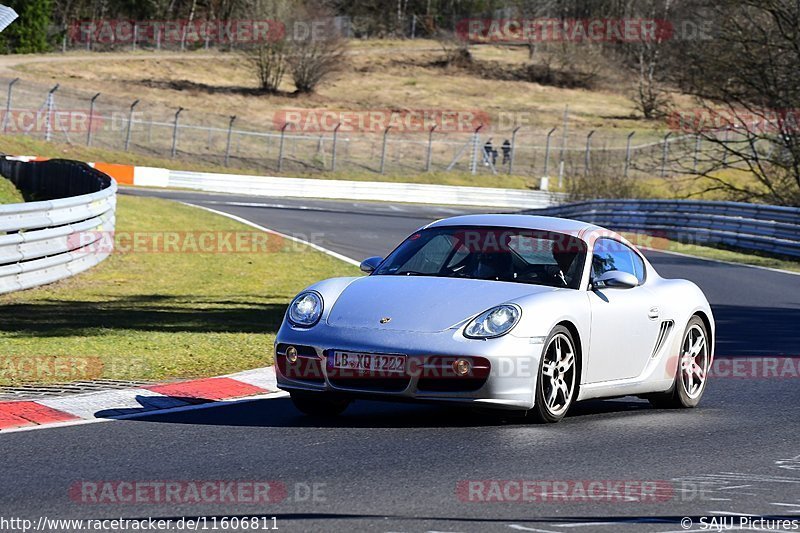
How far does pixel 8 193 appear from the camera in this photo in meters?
26.1

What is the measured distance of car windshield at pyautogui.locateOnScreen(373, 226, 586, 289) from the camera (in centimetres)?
866

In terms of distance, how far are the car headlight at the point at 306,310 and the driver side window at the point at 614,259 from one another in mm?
1906

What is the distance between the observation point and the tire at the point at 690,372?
9406mm

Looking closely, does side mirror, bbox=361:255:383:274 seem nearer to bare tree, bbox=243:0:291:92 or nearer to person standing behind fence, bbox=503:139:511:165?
person standing behind fence, bbox=503:139:511:165

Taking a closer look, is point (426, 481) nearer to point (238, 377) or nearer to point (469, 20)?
point (238, 377)

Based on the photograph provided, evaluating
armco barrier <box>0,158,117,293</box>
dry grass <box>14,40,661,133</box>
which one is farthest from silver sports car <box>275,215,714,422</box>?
dry grass <box>14,40,661,133</box>

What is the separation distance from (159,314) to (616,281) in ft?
23.6

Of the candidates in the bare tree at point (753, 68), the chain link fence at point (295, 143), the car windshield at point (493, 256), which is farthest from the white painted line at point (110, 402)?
the chain link fence at point (295, 143)

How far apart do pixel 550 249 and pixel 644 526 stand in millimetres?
3573

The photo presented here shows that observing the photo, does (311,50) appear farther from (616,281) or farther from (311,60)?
(616,281)

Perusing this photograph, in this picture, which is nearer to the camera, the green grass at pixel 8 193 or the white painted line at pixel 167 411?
the white painted line at pixel 167 411

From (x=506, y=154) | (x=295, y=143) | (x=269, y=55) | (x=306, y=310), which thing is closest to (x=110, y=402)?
(x=306, y=310)

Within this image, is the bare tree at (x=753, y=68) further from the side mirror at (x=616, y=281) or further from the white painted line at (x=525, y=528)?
the white painted line at (x=525, y=528)

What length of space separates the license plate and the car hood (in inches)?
7.4
